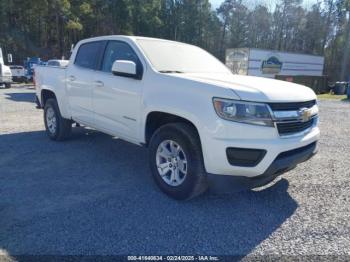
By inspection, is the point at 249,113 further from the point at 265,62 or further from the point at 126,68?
the point at 265,62

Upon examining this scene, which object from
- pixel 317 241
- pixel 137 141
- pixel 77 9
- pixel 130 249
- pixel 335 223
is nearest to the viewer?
pixel 130 249

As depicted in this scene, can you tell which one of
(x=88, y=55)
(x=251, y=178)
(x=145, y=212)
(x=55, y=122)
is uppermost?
(x=88, y=55)

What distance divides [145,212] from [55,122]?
11.9ft

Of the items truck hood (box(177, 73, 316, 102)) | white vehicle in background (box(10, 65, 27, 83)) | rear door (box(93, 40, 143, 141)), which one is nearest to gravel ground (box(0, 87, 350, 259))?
rear door (box(93, 40, 143, 141))

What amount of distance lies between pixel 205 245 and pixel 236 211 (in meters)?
0.80

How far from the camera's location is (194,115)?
11.2 ft

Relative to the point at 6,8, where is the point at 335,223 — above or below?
below

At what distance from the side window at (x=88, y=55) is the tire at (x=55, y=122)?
1.17 meters

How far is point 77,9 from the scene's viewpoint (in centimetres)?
3400

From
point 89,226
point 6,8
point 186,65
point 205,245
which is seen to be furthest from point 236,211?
point 6,8

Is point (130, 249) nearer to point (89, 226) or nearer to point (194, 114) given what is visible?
point (89, 226)

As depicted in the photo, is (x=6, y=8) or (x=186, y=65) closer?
(x=186, y=65)

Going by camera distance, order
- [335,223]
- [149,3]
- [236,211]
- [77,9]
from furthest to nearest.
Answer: [149,3] < [77,9] < [236,211] < [335,223]

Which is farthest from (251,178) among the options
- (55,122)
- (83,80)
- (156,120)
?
(55,122)
